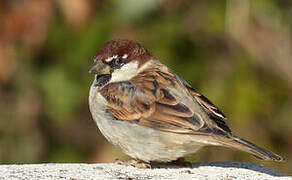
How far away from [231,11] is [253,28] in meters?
0.30

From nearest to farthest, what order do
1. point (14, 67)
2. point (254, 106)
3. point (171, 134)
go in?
point (171, 134) < point (254, 106) < point (14, 67)

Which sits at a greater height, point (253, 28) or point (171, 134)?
point (253, 28)

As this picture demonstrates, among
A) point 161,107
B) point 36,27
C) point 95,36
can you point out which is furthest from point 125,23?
point 161,107

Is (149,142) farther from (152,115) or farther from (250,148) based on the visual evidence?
(250,148)

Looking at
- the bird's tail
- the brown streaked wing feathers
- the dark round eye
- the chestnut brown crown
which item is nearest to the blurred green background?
the chestnut brown crown

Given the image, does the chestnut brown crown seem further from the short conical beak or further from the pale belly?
the pale belly

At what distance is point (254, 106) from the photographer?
21.9ft

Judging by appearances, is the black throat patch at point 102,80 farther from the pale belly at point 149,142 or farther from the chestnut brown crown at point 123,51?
the pale belly at point 149,142

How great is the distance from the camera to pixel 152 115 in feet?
17.0

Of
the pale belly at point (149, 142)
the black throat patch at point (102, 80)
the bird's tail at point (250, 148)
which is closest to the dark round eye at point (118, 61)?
the black throat patch at point (102, 80)

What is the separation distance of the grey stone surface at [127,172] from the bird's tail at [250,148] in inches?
6.4

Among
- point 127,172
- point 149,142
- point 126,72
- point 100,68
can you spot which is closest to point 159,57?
point 126,72

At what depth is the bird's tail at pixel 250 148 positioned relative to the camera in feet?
15.8

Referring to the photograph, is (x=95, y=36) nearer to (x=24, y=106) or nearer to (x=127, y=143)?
(x=24, y=106)
